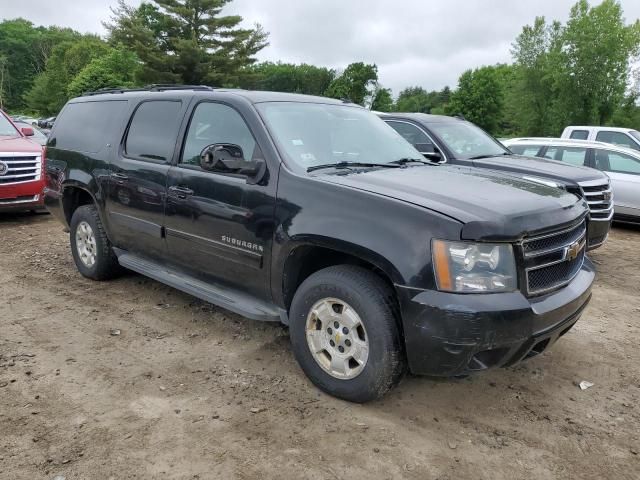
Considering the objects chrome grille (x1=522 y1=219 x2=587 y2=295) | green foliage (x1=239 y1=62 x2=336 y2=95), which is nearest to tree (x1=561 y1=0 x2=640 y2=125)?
chrome grille (x1=522 y1=219 x2=587 y2=295)

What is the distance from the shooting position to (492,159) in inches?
292

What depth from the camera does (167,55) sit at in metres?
44.7

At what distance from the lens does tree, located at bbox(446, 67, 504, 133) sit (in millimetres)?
70250

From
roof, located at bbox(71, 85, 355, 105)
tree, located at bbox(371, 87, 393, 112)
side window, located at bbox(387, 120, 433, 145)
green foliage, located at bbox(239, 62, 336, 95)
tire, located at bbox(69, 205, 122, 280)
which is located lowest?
tire, located at bbox(69, 205, 122, 280)

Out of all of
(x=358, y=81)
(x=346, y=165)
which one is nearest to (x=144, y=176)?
(x=346, y=165)

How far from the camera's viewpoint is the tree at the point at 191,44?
43.9 m

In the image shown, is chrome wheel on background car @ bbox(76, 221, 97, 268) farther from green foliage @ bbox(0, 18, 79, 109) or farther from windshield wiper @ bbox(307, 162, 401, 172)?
green foliage @ bbox(0, 18, 79, 109)

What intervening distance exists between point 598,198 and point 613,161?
120 inches

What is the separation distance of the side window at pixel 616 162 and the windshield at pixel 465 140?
2565 millimetres

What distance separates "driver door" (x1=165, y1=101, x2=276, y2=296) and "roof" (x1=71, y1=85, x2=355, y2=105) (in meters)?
0.17

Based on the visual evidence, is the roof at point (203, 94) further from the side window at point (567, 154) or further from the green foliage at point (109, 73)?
the green foliage at point (109, 73)

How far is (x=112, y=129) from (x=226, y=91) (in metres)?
1.51

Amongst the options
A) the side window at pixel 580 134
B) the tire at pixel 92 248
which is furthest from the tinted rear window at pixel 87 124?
the side window at pixel 580 134

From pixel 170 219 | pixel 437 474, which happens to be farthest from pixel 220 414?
pixel 170 219
